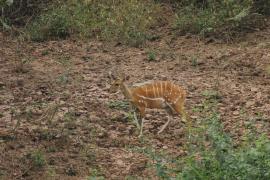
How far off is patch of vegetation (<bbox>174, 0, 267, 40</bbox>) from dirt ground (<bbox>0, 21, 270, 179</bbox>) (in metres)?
0.25

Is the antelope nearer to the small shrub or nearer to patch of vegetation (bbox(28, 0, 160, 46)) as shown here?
patch of vegetation (bbox(28, 0, 160, 46))

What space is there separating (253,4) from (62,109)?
189 inches

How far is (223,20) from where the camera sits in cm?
1093

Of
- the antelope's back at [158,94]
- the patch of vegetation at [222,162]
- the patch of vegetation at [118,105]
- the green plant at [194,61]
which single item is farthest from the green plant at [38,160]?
the green plant at [194,61]

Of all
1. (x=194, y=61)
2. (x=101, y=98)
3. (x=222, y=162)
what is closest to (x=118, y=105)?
(x=101, y=98)

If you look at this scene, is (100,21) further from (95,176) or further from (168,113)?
(95,176)

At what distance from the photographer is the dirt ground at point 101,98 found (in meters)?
6.67

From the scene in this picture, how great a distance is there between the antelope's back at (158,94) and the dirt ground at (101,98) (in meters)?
0.34

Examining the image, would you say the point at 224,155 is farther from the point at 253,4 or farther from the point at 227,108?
the point at 253,4

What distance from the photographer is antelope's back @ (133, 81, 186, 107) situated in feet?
24.4

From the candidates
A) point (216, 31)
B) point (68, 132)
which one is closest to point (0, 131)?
point (68, 132)

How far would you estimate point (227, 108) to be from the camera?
7945mm

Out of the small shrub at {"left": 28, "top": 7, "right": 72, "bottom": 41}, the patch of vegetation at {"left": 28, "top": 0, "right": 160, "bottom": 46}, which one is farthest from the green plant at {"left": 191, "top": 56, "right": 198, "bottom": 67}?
the small shrub at {"left": 28, "top": 7, "right": 72, "bottom": 41}

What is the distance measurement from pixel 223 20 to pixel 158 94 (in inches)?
153
